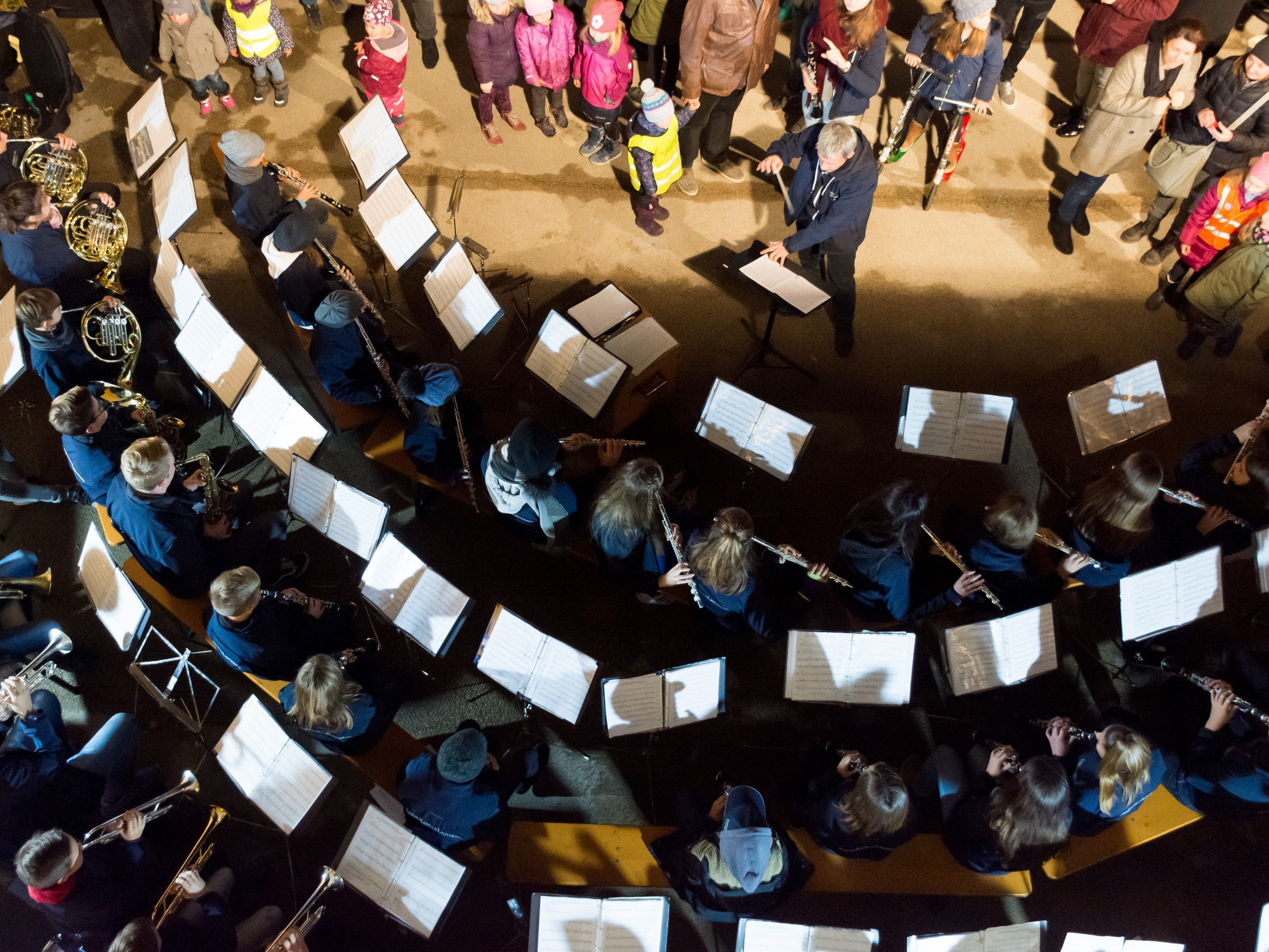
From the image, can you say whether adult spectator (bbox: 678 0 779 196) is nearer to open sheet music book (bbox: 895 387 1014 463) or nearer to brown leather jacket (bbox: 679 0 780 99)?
brown leather jacket (bbox: 679 0 780 99)

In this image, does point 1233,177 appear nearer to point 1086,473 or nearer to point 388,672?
point 1086,473

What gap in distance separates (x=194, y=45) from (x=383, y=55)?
5.31ft

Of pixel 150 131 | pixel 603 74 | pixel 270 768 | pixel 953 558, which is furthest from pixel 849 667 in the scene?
pixel 150 131

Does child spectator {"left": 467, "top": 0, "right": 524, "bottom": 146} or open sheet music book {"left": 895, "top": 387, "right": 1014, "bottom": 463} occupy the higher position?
child spectator {"left": 467, "top": 0, "right": 524, "bottom": 146}

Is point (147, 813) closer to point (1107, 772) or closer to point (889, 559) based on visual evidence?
point (889, 559)

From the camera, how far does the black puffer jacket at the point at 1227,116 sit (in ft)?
19.0

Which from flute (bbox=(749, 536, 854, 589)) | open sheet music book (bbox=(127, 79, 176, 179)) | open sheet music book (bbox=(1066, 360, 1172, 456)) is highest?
open sheet music book (bbox=(127, 79, 176, 179))

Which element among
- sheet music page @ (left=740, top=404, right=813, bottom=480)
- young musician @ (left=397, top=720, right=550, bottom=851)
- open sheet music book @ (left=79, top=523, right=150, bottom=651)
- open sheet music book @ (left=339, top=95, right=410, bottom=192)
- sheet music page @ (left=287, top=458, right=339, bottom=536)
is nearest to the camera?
young musician @ (left=397, top=720, right=550, bottom=851)

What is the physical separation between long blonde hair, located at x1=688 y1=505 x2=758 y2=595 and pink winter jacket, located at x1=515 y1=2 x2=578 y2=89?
463 centimetres

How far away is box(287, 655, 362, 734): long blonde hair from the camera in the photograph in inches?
155

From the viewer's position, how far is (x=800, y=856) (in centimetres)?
431

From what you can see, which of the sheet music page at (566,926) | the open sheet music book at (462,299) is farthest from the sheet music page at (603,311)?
the sheet music page at (566,926)

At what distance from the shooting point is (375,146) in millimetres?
5766

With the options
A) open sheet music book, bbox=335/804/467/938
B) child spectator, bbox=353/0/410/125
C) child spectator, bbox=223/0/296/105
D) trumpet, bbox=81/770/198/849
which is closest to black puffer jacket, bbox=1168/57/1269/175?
child spectator, bbox=353/0/410/125
